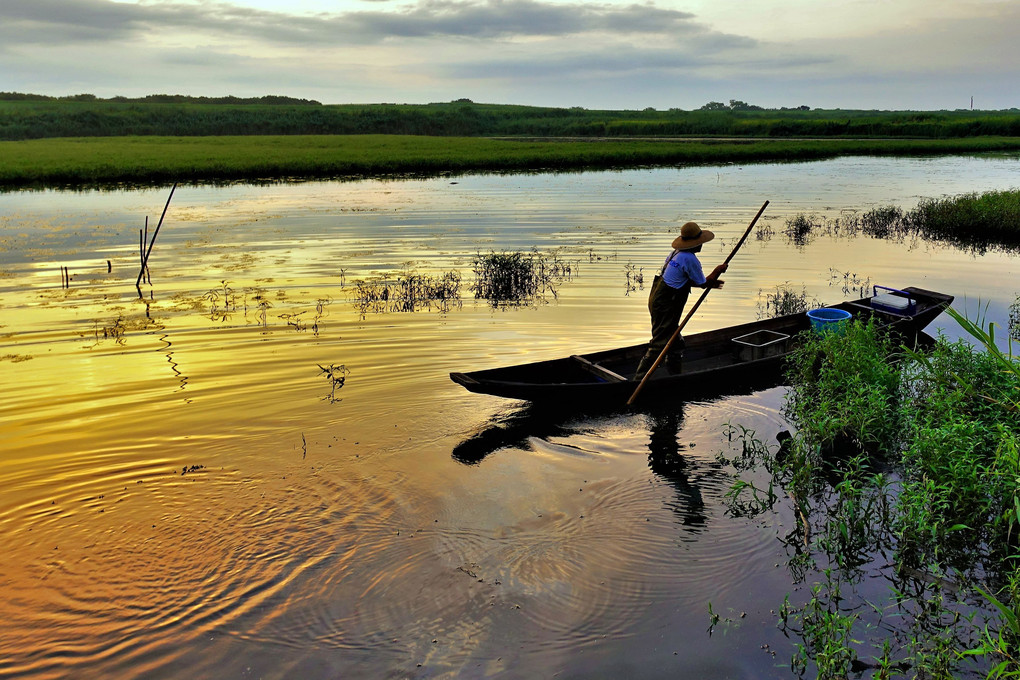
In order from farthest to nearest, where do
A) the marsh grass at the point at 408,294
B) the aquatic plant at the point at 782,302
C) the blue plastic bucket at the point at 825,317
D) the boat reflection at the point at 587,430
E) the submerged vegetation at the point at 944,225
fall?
the submerged vegetation at the point at 944,225
the marsh grass at the point at 408,294
the aquatic plant at the point at 782,302
the blue plastic bucket at the point at 825,317
the boat reflection at the point at 587,430

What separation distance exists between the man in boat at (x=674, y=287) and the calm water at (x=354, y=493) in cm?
82

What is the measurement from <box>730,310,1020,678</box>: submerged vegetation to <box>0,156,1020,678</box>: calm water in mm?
338

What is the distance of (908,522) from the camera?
5316 mm

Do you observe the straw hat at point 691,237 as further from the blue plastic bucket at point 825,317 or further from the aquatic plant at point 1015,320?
the aquatic plant at point 1015,320

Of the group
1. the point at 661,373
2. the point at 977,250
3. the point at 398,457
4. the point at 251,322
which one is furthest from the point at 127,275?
the point at 977,250

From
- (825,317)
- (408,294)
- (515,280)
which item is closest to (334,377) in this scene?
(408,294)

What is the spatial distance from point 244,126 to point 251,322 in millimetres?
79955

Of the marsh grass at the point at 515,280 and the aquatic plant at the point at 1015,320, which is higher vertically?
the marsh grass at the point at 515,280

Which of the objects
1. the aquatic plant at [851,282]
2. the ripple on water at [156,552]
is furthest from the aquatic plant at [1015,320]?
the ripple on water at [156,552]

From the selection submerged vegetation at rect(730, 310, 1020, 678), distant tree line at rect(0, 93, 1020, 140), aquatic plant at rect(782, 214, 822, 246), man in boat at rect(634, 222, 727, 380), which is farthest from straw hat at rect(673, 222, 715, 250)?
distant tree line at rect(0, 93, 1020, 140)

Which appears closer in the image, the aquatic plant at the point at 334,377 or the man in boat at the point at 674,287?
the man in boat at the point at 674,287

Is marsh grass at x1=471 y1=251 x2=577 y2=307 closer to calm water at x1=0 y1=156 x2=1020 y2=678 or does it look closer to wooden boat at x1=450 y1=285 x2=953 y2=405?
calm water at x1=0 y1=156 x2=1020 y2=678

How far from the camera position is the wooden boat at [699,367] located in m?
7.90

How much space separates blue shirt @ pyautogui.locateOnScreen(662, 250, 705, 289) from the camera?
8.54m
